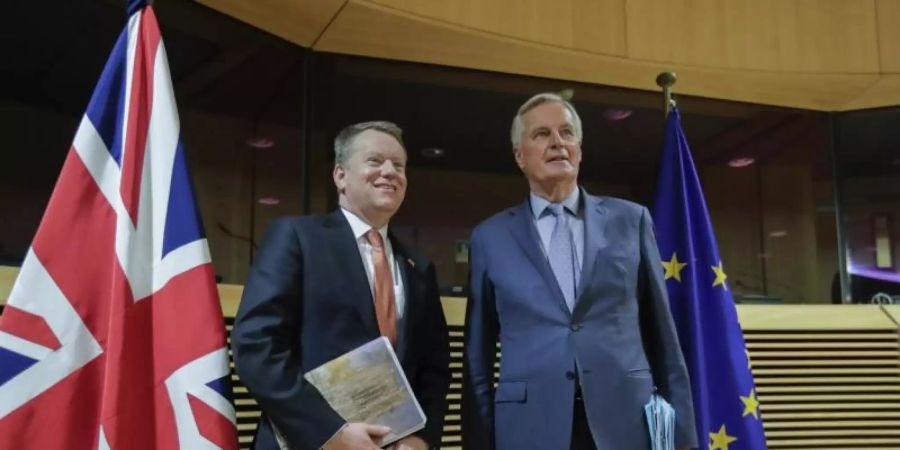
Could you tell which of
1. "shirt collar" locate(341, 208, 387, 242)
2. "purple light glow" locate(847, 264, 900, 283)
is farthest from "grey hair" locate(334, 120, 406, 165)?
"purple light glow" locate(847, 264, 900, 283)

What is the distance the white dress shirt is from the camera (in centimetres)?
198

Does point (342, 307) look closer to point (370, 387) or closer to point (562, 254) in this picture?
point (370, 387)

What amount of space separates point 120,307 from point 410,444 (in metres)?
0.71

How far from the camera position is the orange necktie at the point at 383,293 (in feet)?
6.34

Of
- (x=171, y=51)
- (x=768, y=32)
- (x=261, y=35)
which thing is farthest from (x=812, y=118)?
(x=171, y=51)

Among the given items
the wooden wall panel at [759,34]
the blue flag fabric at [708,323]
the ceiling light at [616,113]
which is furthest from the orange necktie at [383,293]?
the ceiling light at [616,113]

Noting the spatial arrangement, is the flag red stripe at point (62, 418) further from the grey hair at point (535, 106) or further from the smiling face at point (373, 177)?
the grey hair at point (535, 106)

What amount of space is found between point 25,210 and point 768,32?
9.95 feet

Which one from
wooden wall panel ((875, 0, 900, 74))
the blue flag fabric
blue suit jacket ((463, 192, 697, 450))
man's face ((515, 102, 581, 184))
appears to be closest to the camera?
blue suit jacket ((463, 192, 697, 450))

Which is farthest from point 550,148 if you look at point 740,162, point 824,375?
point 740,162

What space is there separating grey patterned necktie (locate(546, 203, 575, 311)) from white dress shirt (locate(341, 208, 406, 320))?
15.0 inches

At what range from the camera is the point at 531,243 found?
80.7 inches

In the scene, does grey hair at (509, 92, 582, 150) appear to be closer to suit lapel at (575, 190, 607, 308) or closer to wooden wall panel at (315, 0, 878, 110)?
suit lapel at (575, 190, 607, 308)

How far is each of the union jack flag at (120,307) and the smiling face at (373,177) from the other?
38cm
